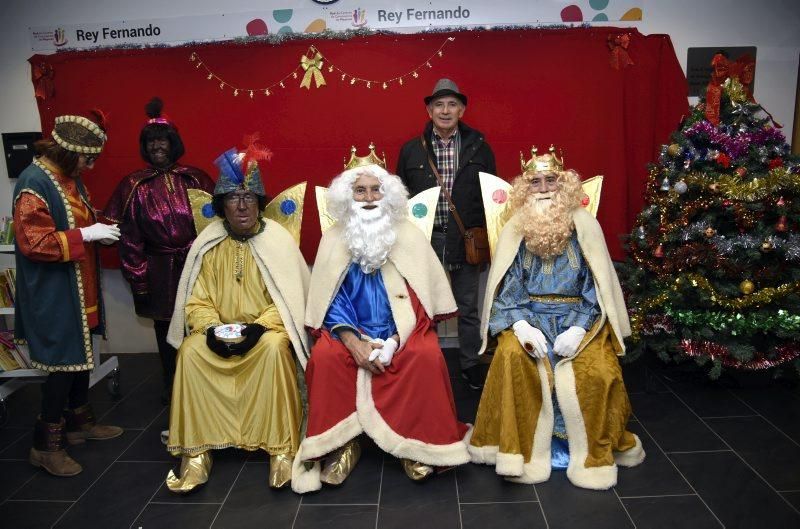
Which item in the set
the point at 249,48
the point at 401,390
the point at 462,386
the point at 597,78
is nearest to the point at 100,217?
the point at 249,48

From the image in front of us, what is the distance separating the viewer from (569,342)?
345cm

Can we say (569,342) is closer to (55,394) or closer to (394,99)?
(394,99)

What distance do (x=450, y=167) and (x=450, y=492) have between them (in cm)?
229

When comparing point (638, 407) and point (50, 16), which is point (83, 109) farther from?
point (638, 407)

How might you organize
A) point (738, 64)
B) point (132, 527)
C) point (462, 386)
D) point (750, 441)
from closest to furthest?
point (132, 527) < point (750, 441) < point (738, 64) < point (462, 386)

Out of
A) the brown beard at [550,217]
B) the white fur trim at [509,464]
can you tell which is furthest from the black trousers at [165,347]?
the brown beard at [550,217]

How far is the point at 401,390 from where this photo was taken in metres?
3.46

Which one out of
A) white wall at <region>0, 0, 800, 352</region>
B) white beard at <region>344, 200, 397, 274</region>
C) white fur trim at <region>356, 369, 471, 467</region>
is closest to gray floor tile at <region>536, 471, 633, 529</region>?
white fur trim at <region>356, 369, 471, 467</region>

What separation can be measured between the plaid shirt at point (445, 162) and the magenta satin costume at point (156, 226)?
1.67 metres

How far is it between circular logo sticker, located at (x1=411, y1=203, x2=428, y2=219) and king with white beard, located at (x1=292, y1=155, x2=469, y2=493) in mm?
258

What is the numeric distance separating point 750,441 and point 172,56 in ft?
17.4

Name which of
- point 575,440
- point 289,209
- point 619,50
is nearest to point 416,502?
point 575,440

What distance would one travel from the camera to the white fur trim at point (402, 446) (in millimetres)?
3432

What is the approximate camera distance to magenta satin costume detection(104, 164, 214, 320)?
4148mm
